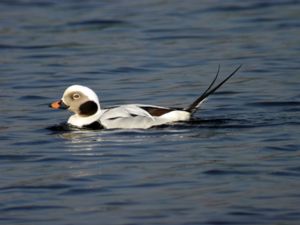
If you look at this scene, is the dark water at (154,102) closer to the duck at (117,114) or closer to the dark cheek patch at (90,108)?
the duck at (117,114)

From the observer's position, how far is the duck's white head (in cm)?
1381

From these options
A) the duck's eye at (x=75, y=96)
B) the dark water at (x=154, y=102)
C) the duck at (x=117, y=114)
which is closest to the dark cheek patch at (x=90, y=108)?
the duck at (x=117, y=114)

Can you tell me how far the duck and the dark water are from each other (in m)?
0.14

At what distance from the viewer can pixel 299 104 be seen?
47.9ft

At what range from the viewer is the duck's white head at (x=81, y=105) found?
13.8 meters

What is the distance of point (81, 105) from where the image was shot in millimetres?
13883

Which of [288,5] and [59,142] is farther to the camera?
[288,5]

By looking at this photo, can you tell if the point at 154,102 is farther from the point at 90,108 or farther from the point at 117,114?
the point at 117,114

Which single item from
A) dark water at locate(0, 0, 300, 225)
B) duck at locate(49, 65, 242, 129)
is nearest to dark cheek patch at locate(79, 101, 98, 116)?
duck at locate(49, 65, 242, 129)

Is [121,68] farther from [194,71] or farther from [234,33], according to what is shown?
[234,33]

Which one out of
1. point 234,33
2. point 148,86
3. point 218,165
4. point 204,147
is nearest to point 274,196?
point 218,165

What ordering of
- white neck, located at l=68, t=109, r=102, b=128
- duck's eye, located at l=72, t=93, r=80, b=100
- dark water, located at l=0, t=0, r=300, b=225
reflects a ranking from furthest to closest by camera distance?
duck's eye, located at l=72, t=93, r=80, b=100, white neck, located at l=68, t=109, r=102, b=128, dark water, located at l=0, t=0, r=300, b=225

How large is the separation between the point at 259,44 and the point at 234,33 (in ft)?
3.47

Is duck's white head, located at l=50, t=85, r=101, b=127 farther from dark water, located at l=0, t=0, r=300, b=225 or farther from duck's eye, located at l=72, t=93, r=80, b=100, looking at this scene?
dark water, located at l=0, t=0, r=300, b=225
